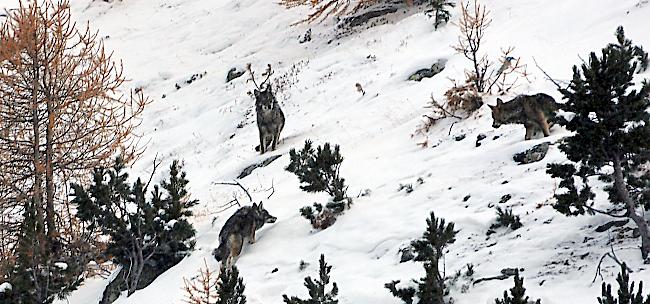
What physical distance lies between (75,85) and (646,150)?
29.5 feet

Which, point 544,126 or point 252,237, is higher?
point 544,126

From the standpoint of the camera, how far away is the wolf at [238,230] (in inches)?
301

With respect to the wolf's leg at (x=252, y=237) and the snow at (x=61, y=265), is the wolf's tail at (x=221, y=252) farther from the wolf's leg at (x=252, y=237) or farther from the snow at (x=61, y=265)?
the snow at (x=61, y=265)

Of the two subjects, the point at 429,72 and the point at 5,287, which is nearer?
the point at 5,287

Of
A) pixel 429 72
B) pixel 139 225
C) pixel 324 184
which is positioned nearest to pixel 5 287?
pixel 139 225

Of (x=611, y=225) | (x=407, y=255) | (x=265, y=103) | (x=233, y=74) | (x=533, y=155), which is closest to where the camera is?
(x=611, y=225)

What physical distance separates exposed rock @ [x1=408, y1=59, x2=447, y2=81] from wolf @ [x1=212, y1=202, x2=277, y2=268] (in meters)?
6.86

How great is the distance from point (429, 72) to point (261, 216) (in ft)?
23.5

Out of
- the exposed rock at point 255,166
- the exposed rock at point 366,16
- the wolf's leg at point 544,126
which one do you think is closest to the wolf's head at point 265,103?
the exposed rock at point 255,166

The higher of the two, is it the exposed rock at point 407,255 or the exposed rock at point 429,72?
the exposed rock at point 429,72

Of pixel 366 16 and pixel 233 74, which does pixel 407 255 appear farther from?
pixel 366 16

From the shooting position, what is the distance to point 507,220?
5789mm

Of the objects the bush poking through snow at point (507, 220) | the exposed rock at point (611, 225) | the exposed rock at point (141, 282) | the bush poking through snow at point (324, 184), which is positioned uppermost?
the bush poking through snow at point (324, 184)

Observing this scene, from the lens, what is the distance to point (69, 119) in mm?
10828
